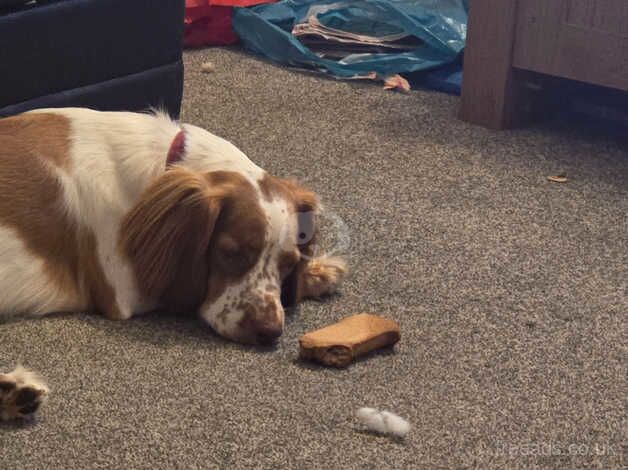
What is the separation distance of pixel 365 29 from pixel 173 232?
1.80m

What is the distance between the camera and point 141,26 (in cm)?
255

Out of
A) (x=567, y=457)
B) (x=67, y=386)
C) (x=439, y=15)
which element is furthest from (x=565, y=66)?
(x=67, y=386)

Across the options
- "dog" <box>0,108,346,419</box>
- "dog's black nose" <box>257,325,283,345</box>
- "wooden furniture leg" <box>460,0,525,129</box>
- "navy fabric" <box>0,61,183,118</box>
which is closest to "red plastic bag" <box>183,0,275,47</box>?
"navy fabric" <box>0,61,183,118</box>

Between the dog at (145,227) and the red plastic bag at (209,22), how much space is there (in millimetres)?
1663

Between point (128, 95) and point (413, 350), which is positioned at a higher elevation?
point (128, 95)

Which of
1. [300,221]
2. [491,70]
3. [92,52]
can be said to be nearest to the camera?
[300,221]

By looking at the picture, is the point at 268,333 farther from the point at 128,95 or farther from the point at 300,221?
the point at 128,95

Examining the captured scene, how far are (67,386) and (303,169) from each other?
1.08 metres

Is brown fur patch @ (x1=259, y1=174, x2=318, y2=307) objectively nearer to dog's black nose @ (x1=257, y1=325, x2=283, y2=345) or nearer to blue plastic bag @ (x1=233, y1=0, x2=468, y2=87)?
dog's black nose @ (x1=257, y1=325, x2=283, y2=345)

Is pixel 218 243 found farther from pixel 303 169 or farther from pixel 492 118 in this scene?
pixel 492 118

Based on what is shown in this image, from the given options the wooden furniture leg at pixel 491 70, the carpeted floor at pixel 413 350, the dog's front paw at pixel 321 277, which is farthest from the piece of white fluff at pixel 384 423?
the wooden furniture leg at pixel 491 70

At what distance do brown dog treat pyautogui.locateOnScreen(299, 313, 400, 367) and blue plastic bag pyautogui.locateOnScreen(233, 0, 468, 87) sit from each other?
1602 mm

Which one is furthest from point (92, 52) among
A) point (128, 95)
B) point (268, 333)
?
point (268, 333)

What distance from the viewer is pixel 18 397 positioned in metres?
1.51
